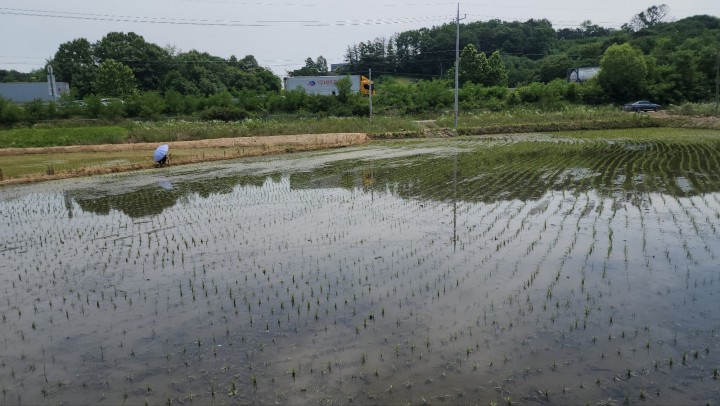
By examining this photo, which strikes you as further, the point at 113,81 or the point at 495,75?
the point at 495,75

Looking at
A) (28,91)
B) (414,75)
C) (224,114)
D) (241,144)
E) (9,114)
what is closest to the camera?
(241,144)

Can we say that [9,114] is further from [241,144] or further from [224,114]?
[241,144]

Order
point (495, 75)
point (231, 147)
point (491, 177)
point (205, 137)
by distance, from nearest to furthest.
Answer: point (491, 177), point (231, 147), point (205, 137), point (495, 75)

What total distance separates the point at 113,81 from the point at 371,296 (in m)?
51.5

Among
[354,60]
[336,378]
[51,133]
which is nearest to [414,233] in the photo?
[336,378]

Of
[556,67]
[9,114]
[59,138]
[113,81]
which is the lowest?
[59,138]

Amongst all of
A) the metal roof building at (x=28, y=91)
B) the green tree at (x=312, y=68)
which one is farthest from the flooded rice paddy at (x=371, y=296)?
the green tree at (x=312, y=68)

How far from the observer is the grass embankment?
63.8 ft

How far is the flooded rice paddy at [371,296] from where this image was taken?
4.00 m

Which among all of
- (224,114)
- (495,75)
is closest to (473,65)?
(495,75)

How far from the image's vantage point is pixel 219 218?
10062 mm

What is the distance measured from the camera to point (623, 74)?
4375cm

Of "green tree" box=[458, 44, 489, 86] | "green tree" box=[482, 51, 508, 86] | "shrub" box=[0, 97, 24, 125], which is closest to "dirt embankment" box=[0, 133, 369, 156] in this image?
"shrub" box=[0, 97, 24, 125]

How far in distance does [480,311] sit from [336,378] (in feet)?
6.34
